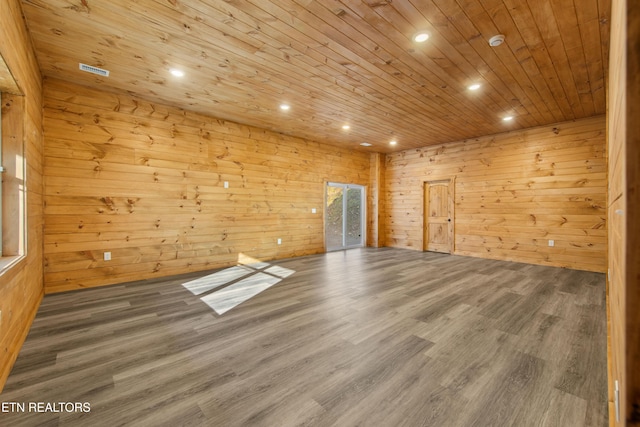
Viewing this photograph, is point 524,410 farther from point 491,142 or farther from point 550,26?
point 491,142

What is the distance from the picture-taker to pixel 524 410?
1.57m

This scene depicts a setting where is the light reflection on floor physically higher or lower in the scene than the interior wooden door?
lower

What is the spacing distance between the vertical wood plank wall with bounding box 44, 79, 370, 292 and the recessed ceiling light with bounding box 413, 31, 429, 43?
3.75 m

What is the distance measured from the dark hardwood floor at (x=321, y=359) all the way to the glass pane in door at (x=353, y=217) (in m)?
4.16

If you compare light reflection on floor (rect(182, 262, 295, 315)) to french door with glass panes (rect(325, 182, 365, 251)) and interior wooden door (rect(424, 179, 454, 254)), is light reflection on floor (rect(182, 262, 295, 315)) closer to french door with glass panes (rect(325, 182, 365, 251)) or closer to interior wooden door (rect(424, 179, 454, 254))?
french door with glass panes (rect(325, 182, 365, 251))

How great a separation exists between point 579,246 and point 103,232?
8028 mm

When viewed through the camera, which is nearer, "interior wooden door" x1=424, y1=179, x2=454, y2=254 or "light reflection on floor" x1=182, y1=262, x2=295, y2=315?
"light reflection on floor" x1=182, y1=262, x2=295, y2=315

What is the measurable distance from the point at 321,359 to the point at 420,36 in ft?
10.1

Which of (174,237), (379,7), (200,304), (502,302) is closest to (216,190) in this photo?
(174,237)

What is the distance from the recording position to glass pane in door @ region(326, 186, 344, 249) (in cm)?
736

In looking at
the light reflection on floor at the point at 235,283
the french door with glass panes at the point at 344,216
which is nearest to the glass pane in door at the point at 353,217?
the french door with glass panes at the point at 344,216

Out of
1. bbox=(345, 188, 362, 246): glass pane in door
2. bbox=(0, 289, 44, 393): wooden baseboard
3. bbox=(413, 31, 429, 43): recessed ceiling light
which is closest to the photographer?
bbox=(0, 289, 44, 393): wooden baseboard

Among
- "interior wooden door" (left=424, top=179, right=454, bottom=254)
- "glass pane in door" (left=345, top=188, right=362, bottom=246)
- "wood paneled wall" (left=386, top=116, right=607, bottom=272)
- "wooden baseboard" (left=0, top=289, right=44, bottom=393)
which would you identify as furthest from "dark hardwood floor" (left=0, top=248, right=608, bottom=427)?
"glass pane in door" (left=345, top=188, right=362, bottom=246)

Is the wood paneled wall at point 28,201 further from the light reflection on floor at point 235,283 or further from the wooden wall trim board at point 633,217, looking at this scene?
the wooden wall trim board at point 633,217
